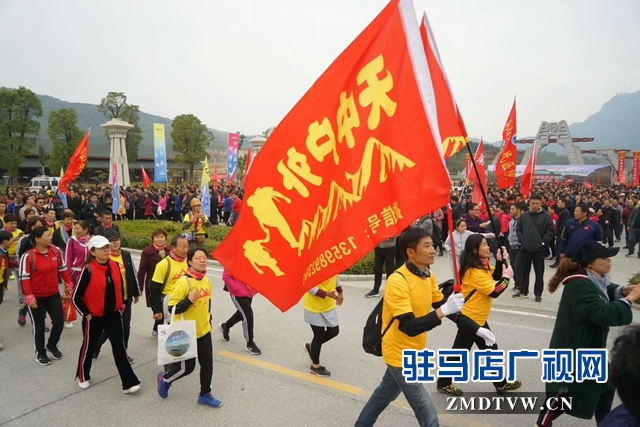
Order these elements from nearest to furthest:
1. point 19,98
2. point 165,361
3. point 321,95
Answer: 1. point 321,95
2. point 165,361
3. point 19,98

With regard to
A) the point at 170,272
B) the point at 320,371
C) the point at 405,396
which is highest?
the point at 170,272

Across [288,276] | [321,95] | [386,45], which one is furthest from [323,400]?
[386,45]

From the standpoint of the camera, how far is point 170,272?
459cm

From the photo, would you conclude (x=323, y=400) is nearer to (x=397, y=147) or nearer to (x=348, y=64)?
(x=397, y=147)

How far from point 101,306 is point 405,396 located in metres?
3.09

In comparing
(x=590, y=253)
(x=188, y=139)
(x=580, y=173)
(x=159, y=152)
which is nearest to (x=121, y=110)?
(x=188, y=139)

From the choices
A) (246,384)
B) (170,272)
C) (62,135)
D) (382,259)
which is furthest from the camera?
(62,135)

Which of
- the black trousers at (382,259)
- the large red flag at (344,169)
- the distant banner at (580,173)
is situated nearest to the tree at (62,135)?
the black trousers at (382,259)

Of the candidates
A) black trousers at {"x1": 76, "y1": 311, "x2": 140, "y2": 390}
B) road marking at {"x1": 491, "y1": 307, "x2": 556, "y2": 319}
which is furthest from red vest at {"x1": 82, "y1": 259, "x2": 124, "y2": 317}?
road marking at {"x1": 491, "y1": 307, "x2": 556, "y2": 319}

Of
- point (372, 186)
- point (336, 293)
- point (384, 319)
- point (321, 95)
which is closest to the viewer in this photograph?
point (372, 186)

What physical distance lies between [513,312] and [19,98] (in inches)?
1843

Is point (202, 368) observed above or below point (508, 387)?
above

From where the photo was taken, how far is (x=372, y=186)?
2.51m

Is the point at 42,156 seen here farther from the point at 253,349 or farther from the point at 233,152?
the point at 253,349
